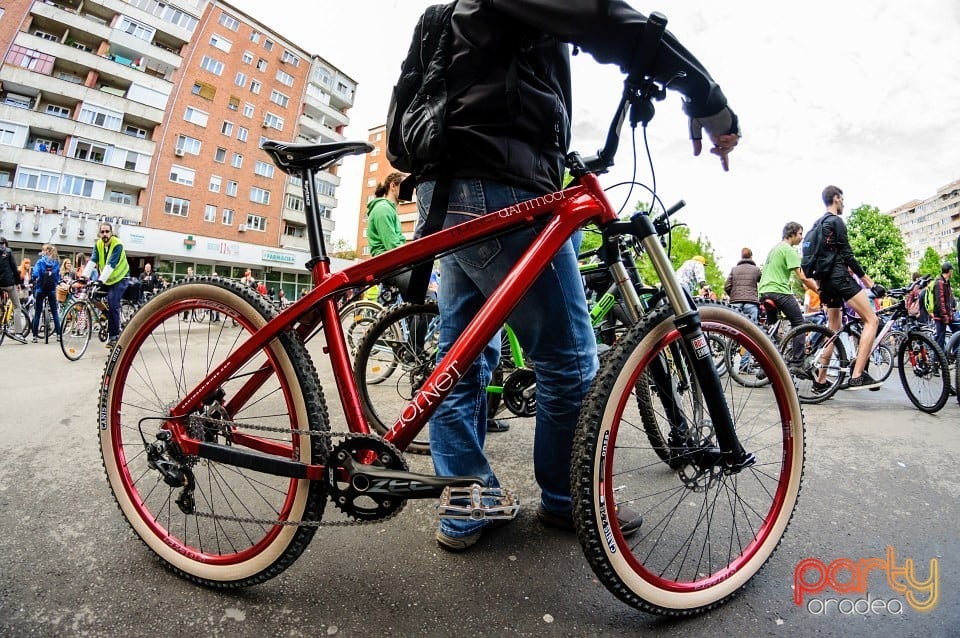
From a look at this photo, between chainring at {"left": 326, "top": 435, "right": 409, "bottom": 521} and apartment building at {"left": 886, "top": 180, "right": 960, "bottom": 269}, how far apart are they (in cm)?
11492

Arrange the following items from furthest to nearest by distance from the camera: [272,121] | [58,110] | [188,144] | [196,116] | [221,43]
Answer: [272,121] → [221,43] → [196,116] → [188,144] → [58,110]

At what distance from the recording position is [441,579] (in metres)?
1.46

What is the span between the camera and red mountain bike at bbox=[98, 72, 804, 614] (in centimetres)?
128

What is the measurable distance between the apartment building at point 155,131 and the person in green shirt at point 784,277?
889 inches

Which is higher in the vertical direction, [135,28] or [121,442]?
[135,28]

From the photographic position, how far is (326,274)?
1.56m

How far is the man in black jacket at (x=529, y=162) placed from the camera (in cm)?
133

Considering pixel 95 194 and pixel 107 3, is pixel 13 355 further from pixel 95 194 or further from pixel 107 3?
pixel 107 3

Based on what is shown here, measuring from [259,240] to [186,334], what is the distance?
40334 mm

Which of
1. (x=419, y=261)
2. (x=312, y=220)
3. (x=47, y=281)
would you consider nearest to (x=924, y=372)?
(x=419, y=261)

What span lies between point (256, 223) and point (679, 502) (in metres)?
42.2

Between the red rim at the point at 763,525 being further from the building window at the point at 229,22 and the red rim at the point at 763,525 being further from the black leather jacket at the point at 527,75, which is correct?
the building window at the point at 229,22

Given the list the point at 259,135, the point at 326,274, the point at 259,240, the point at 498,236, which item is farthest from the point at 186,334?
the point at 259,135

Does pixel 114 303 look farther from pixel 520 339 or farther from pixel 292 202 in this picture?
pixel 292 202
